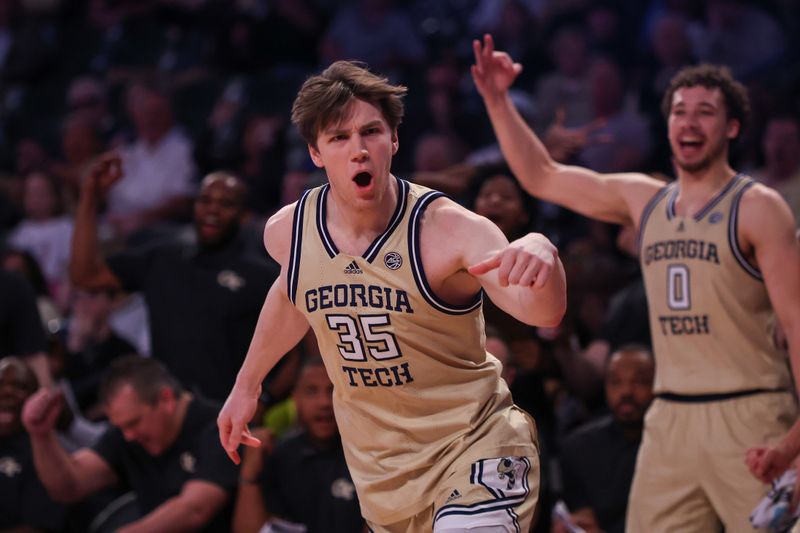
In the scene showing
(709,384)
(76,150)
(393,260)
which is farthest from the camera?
(76,150)

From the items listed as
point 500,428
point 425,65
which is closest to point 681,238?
point 500,428

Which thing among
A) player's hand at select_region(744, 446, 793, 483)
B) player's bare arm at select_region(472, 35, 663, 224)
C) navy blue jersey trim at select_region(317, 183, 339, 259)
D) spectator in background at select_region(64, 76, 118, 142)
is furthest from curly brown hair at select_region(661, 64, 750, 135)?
spectator in background at select_region(64, 76, 118, 142)

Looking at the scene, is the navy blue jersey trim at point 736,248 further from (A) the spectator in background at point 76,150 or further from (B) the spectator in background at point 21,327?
(A) the spectator in background at point 76,150

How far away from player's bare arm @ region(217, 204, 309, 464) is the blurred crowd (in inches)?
78.3

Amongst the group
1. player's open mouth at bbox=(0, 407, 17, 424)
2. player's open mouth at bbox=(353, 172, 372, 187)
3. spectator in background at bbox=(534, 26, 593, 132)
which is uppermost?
spectator in background at bbox=(534, 26, 593, 132)

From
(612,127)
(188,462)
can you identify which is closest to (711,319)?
(188,462)

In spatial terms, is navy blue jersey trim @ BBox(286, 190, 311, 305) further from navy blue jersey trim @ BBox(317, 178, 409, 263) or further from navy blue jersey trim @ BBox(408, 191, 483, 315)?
navy blue jersey trim @ BBox(408, 191, 483, 315)

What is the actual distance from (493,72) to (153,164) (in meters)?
5.82

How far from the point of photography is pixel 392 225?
4098mm

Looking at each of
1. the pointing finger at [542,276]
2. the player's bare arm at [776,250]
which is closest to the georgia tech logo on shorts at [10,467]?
the player's bare arm at [776,250]

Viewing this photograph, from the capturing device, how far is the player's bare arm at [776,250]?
5070 millimetres

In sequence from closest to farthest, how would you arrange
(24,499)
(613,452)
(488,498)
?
(488,498), (613,452), (24,499)

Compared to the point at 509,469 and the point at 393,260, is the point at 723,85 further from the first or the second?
the point at 509,469

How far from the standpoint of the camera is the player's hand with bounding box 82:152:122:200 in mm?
7242
